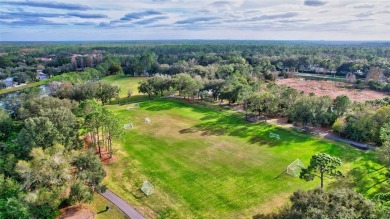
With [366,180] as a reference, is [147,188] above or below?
below

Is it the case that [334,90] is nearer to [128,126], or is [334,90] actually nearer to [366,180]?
[366,180]

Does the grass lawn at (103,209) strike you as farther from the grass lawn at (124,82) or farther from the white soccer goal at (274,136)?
the grass lawn at (124,82)

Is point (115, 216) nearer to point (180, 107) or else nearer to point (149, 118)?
point (149, 118)

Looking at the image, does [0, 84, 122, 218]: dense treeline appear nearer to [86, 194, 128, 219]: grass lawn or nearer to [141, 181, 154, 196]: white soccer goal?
[86, 194, 128, 219]: grass lawn

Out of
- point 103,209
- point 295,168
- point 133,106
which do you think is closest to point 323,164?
point 295,168

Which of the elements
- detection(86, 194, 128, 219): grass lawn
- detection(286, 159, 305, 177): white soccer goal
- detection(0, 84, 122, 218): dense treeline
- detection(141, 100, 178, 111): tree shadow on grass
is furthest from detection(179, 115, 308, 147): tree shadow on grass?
detection(86, 194, 128, 219): grass lawn

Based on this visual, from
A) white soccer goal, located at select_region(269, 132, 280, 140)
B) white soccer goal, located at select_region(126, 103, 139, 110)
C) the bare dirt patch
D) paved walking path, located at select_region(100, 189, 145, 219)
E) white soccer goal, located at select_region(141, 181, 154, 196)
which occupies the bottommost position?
paved walking path, located at select_region(100, 189, 145, 219)

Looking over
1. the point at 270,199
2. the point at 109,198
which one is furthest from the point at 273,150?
the point at 109,198
